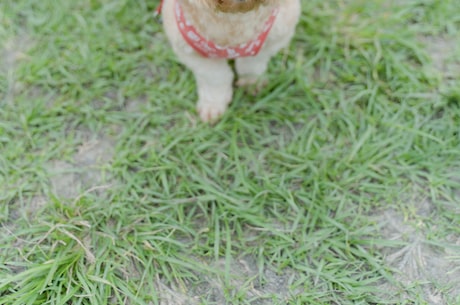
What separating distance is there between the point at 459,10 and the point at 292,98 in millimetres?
1024

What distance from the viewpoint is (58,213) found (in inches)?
85.3

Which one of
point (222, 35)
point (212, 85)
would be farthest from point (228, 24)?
point (212, 85)

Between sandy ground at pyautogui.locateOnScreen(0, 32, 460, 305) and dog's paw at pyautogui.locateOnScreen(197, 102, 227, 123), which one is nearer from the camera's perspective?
sandy ground at pyautogui.locateOnScreen(0, 32, 460, 305)

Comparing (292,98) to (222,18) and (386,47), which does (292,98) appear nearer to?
(386,47)

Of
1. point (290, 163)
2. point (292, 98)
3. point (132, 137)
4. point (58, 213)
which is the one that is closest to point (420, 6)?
point (292, 98)

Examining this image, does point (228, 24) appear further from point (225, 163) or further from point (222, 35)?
point (225, 163)

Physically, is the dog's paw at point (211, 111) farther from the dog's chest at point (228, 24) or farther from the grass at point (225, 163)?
the dog's chest at point (228, 24)

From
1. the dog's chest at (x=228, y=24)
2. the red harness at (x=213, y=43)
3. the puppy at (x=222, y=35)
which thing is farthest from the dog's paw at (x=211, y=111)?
the dog's chest at (x=228, y=24)

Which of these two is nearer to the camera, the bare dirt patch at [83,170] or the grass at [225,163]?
the grass at [225,163]

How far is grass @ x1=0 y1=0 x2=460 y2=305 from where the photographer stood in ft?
6.63

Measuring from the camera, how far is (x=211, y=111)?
2432 mm

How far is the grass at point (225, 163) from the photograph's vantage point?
79.5 inches

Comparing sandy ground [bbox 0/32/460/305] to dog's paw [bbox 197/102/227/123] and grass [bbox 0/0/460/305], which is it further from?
dog's paw [bbox 197/102/227/123]

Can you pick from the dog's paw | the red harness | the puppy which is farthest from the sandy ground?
the red harness
